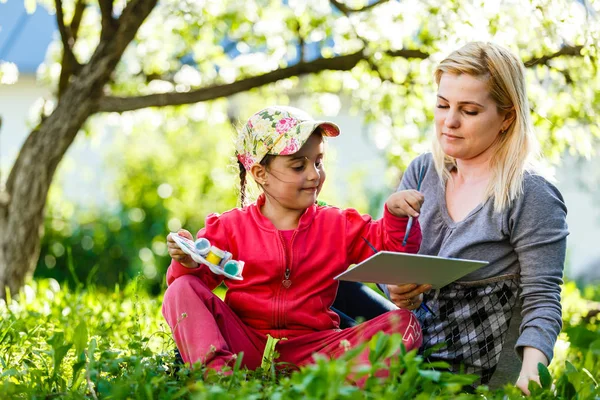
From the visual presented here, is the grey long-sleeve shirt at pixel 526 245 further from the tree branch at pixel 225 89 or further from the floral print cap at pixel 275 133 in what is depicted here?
the tree branch at pixel 225 89

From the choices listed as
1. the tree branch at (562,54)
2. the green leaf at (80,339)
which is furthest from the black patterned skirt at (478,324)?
the tree branch at (562,54)

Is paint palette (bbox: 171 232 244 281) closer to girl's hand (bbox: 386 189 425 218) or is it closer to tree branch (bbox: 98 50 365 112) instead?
girl's hand (bbox: 386 189 425 218)

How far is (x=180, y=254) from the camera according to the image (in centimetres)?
284

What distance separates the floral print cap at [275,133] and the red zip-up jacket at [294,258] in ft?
0.70

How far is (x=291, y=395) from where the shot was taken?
210 cm

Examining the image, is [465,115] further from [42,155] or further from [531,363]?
[42,155]

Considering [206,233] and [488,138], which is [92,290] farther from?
[488,138]

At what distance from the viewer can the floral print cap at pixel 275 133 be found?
9.84 ft

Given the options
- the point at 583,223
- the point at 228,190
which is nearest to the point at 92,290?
the point at 228,190

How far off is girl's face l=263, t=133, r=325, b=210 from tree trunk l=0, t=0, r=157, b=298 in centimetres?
266

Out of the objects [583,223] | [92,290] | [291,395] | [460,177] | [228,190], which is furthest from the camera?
[583,223]

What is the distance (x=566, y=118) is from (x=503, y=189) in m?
2.09

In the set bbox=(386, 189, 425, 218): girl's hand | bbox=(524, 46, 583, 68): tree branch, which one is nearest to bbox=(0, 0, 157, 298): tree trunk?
bbox=(524, 46, 583, 68): tree branch

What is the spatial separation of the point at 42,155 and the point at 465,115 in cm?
325
